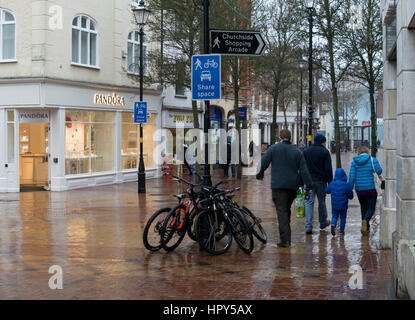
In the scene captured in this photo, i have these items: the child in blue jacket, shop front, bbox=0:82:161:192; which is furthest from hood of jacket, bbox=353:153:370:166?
shop front, bbox=0:82:161:192

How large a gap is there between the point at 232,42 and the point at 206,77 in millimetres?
802

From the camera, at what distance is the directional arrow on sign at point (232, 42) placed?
411 inches

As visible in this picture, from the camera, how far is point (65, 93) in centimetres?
2261

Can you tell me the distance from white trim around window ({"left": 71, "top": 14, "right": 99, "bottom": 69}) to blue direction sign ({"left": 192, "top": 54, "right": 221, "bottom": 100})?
546 inches

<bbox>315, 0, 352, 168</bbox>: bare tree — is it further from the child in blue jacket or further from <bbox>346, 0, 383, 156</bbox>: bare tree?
the child in blue jacket

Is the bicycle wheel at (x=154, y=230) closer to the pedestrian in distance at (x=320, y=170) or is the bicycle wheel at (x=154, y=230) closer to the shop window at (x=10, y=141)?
the pedestrian in distance at (x=320, y=170)

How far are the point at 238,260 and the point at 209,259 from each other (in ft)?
1.48

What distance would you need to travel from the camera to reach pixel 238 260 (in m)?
8.95

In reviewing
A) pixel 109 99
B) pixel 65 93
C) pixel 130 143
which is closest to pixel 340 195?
pixel 65 93

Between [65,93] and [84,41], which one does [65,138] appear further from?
[84,41]

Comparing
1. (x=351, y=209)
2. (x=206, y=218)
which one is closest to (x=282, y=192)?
(x=206, y=218)

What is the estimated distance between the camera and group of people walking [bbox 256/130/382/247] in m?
9.91
